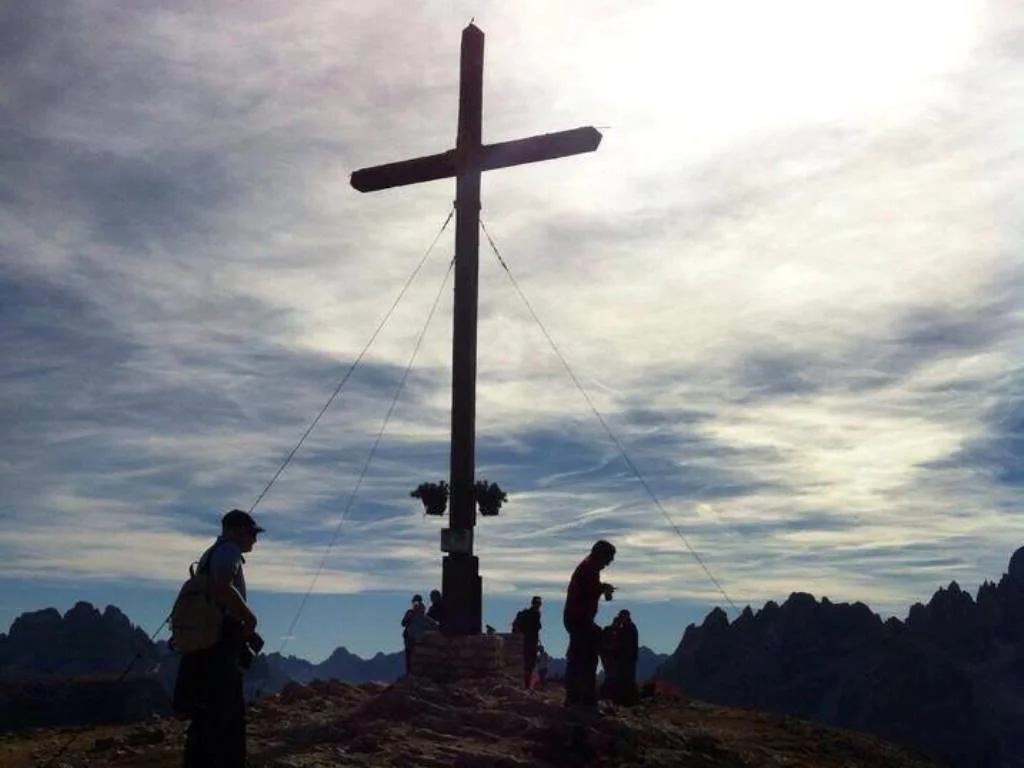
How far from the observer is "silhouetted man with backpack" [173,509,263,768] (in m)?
8.55

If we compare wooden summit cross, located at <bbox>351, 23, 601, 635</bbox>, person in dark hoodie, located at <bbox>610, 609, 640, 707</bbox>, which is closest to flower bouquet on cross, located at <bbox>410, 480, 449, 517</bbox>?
wooden summit cross, located at <bbox>351, 23, 601, 635</bbox>

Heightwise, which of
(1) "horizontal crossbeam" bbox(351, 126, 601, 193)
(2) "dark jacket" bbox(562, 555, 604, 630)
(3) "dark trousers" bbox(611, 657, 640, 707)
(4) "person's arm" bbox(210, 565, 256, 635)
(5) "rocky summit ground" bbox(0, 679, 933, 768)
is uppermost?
(1) "horizontal crossbeam" bbox(351, 126, 601, 193)

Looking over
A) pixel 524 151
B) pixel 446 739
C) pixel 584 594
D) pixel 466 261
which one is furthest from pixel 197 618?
pixel 524 151

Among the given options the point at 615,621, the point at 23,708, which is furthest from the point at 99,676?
the point at 615,621

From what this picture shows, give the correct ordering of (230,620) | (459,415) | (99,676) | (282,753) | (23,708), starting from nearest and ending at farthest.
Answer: (230,620)
(282,753)
(459,415)
(23,708)
(99,676)

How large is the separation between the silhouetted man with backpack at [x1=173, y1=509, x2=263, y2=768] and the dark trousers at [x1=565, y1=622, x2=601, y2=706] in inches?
259

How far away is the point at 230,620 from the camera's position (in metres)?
8.66

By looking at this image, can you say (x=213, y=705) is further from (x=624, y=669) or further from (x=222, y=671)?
(x=624, y=669)

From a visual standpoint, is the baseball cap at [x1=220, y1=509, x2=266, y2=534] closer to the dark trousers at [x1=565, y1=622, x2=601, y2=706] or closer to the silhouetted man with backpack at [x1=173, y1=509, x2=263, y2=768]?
the silhouetted man with backpack at [x1=173, y1=509, x2=263, y2=768]

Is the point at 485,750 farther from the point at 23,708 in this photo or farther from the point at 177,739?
the point at 23,708

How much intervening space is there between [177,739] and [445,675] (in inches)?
157

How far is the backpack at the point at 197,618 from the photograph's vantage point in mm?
8500

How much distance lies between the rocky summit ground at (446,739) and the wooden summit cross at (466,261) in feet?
6.15

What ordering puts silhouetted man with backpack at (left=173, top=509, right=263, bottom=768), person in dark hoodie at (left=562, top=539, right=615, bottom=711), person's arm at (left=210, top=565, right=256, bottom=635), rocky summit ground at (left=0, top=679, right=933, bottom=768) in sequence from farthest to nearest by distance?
person in dark hoodie at (left=562, top=539, right=615, bottom=711)
rocky summit ground at (left=0, top=679, right=933, bottom=768)
silhouetted man with backpack at (left=173, top=509, right=263, bottom=768)
person's arm at (left=210, top=565, right=256, bottom=635)
